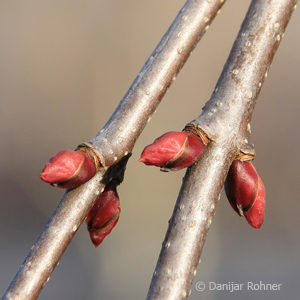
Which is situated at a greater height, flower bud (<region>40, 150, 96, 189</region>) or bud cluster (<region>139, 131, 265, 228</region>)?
bud cluster (<region>139, 131, 265, 228</region>)

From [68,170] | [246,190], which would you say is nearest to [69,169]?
[68,170]

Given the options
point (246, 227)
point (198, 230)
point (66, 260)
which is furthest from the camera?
point (246, 227)

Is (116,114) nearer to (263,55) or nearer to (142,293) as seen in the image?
(263,55)

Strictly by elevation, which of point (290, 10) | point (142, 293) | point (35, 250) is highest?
point (142, 293)

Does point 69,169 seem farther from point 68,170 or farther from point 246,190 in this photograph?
point 246,190

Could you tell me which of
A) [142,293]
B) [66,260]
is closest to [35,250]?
[142,293]
